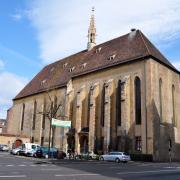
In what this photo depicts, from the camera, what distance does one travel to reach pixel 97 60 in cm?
4759

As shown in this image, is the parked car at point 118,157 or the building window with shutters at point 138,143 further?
the building window with shutters at point 138,143

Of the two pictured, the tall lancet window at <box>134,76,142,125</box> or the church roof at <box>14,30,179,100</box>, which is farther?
the church roof at <box>14,30,179,100</box>

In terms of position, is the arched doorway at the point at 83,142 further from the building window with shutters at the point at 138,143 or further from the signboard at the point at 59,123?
the signboard at the point at 59,123

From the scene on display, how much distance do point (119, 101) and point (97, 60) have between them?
1006 cm

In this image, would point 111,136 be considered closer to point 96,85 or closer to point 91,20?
point 96,85

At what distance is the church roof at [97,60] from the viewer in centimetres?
4103

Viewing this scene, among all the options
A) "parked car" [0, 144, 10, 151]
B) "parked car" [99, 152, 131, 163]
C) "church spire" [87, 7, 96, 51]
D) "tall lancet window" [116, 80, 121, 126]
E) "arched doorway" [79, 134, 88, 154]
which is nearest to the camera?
"parked car" [99, 152, 131, 163]

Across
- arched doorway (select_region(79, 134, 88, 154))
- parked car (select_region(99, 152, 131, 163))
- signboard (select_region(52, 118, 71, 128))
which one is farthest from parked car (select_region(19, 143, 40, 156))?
parked car (select_region(99, 152, 131, 163))

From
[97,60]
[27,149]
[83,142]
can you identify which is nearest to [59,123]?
[27,149]

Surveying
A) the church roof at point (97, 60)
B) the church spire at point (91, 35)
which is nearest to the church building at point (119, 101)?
the church roof at point (97, 60)

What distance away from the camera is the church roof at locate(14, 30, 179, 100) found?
41031 mm

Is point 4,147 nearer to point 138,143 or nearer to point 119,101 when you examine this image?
point 119,101

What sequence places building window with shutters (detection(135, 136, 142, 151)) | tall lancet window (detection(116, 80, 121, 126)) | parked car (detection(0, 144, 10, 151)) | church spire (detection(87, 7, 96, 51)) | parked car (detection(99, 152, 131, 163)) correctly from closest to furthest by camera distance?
parked car (detection(99, 152, 131, 163)) < building window with shutters (detection(135, 136, 142, 151)) < tall lancet window (detection(116, 80, 121, 126)) < parked car (detection(0, 144, 10, 151)) < church spire (detection(87, 7, 96, 51))

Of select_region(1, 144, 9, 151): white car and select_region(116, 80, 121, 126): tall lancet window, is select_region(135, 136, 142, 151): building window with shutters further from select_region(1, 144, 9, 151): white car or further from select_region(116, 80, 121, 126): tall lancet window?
select_region(1, 144, 9, 151): white car
